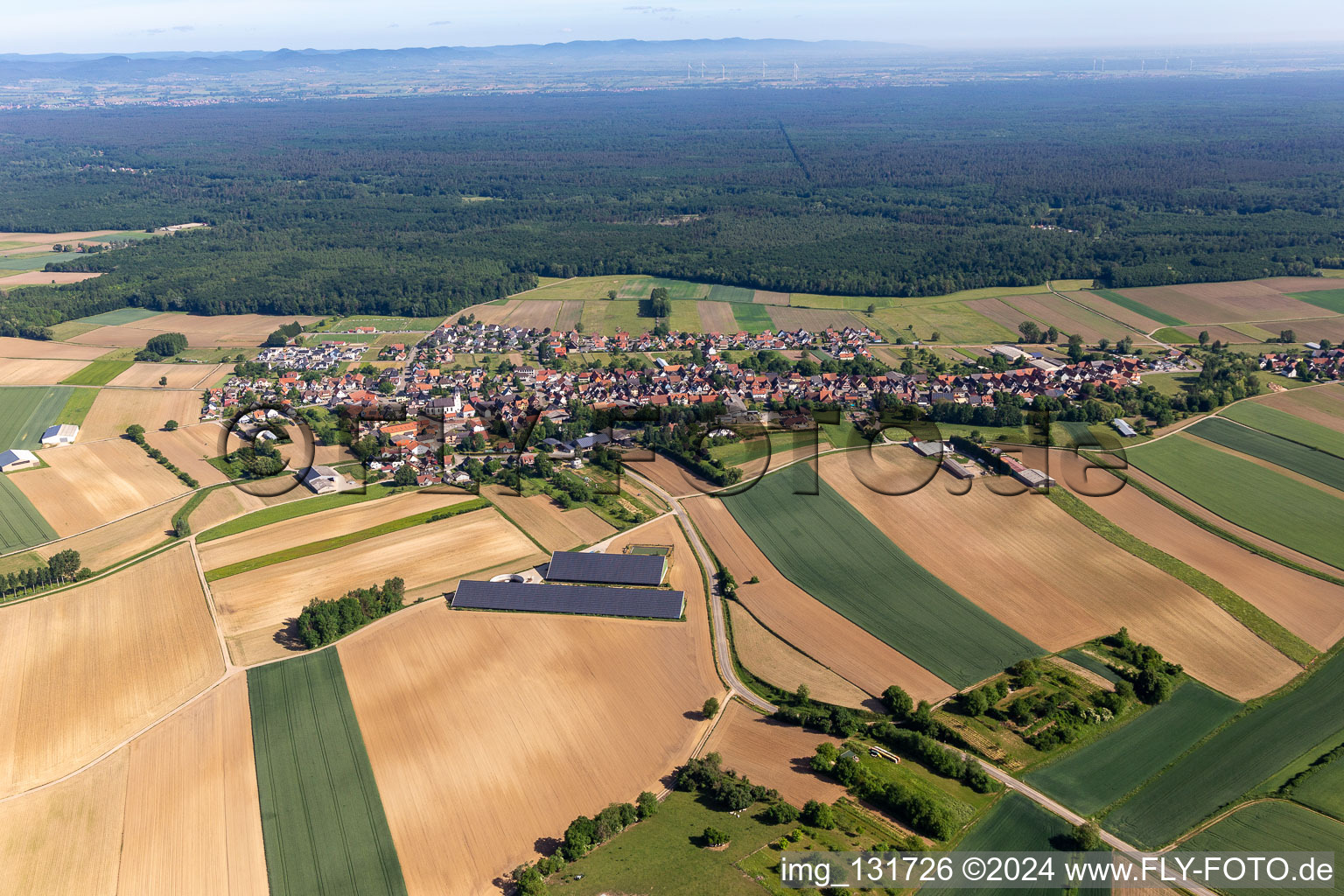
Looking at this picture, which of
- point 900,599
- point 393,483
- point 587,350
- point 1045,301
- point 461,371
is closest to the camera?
point 900,599

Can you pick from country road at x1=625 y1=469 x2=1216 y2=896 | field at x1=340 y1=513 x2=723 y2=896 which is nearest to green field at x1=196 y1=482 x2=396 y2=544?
field at x1=340 y1=513 x2=723 y2=896

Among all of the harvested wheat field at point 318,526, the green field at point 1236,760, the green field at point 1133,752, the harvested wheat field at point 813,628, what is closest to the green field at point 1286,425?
the green field at point 1236,760

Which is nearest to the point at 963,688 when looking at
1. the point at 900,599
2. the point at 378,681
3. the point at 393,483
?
the point at 900,599

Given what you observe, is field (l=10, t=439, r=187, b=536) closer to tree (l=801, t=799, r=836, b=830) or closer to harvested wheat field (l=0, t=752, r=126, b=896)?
harvested wheat field (l=0, t=752, r=126, b=896)

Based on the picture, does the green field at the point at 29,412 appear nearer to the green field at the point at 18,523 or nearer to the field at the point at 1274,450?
the green field at the point at 18,523

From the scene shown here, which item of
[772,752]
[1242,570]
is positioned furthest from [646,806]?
[1242,570]

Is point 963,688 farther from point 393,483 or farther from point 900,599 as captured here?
point 393,483
